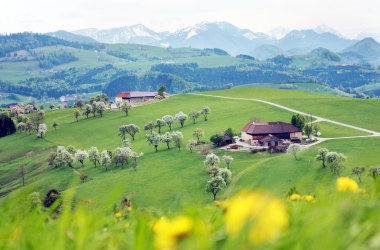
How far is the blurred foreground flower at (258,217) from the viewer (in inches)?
74.7

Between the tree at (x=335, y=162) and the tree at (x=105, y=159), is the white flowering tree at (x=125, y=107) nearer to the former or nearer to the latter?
the tree at (x=105, y=159)

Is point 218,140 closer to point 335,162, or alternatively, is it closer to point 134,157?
point 134,157

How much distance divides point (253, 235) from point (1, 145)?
156 m

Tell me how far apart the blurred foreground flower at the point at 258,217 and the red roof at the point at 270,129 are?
108268mm

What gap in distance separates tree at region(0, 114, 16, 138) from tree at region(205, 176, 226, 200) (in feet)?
354

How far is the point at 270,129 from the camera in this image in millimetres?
113312

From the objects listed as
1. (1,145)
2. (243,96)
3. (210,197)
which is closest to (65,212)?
(210,197)

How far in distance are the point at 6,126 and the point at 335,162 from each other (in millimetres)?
125591

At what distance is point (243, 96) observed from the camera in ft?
606

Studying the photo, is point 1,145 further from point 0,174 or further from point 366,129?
point 366,129

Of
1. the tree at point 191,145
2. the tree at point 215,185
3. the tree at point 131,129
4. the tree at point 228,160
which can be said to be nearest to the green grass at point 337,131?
the tree at point 228,160

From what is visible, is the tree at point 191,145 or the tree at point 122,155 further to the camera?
the tree at point 191,145

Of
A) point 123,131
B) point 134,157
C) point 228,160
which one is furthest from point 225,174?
point 123,131

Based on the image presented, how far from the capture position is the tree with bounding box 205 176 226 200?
76500 millimetres
